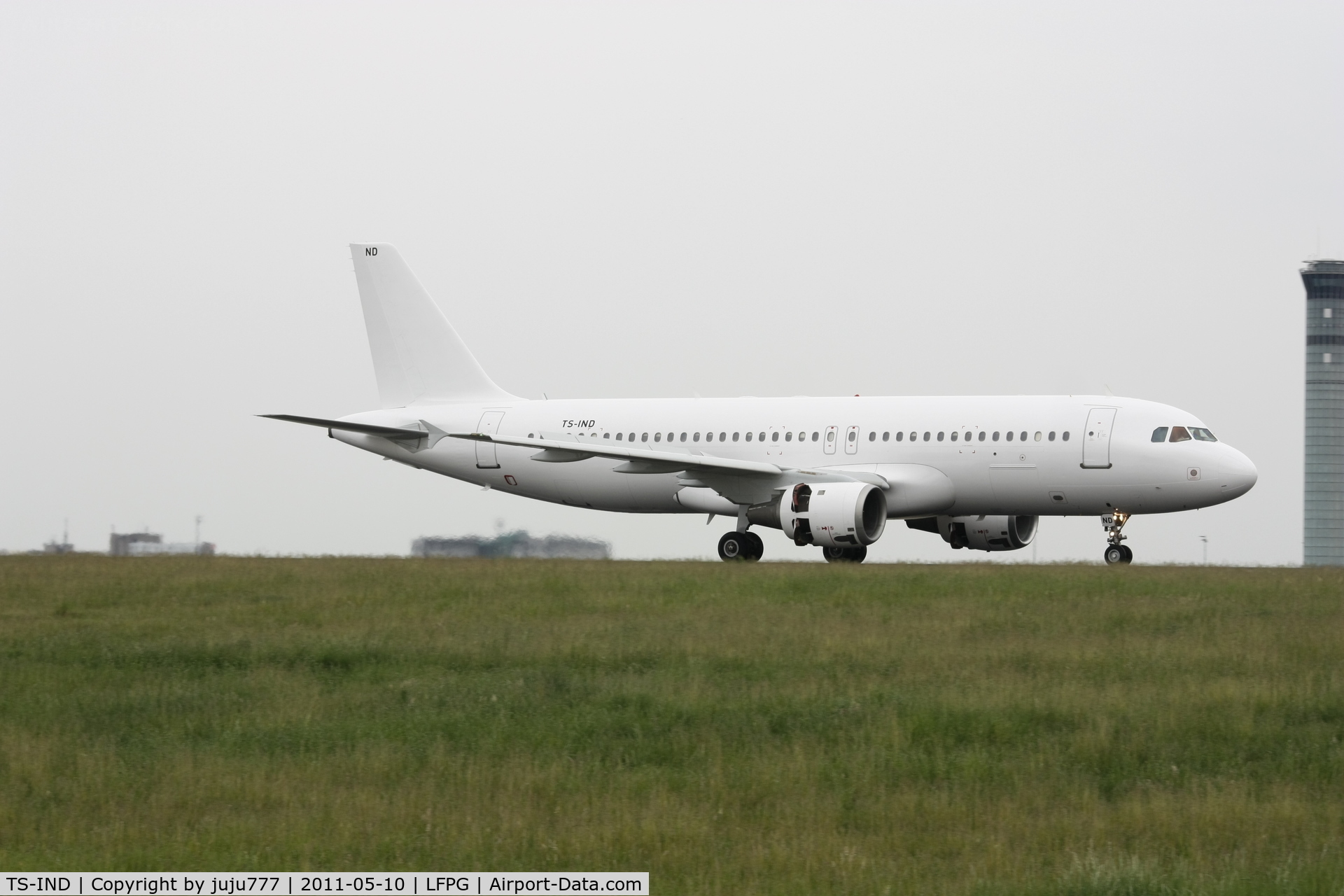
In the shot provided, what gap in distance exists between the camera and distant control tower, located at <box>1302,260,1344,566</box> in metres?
155

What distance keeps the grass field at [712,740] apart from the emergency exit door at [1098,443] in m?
8.81

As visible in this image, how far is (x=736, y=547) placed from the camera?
35.8 meters

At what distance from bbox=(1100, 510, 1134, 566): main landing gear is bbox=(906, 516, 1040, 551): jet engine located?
11.8 feet

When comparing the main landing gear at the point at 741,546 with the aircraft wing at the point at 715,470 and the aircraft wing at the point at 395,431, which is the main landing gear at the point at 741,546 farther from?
the aircraft wing at the point at 395,431

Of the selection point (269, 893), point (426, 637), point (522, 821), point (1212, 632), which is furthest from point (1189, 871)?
point (426, 637)

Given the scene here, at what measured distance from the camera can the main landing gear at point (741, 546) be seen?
35.8m

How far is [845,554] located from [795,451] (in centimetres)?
250

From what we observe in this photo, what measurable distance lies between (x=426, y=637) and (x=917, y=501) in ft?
52.1

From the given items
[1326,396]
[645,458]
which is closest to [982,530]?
[645,458]

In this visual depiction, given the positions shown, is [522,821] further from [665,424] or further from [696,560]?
[665,424]

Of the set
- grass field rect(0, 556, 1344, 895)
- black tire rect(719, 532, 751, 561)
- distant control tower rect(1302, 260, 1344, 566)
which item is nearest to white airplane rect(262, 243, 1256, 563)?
black tire rect(719, 532, 751, 561)

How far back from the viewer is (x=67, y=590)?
26.2m

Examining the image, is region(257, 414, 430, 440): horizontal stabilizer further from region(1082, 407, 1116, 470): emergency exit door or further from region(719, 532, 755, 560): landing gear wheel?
region(1082, 407, 1116, 470): emergency exit door

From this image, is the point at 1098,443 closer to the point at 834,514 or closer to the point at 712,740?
the point at 834,514
